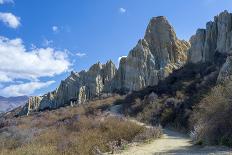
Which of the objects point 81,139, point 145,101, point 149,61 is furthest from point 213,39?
point 81,139

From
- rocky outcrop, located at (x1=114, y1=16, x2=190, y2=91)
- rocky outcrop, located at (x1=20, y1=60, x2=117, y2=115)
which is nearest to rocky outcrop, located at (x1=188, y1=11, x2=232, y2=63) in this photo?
rocky outcrop, located at (x1=114, y1=16, x2=190, y2=91)

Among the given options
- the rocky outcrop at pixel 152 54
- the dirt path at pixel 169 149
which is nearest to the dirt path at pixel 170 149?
the dirt path at pixel 169 149

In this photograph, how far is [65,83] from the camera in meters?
114

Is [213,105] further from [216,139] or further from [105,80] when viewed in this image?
[105,80]

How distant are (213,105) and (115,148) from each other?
4.56 meters

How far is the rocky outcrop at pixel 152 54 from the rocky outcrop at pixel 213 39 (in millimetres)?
19729

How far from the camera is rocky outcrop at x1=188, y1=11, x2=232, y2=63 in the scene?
55.6 meters

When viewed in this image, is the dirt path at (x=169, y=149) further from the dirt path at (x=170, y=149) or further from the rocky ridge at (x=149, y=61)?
the rocky ridge at (x=149, y=61)

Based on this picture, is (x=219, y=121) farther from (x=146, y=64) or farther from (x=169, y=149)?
(x=146, y=64)

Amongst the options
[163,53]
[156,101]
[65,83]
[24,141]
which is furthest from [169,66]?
[24,141]

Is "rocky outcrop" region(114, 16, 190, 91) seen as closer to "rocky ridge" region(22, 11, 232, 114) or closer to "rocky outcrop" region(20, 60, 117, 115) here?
"rocky ridge" region(22, 11, 232, 114)

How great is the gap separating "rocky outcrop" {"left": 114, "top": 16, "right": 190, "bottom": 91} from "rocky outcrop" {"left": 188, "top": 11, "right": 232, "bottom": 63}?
1973 cm

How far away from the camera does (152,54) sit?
88.9 meters

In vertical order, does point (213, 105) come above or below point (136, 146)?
above
